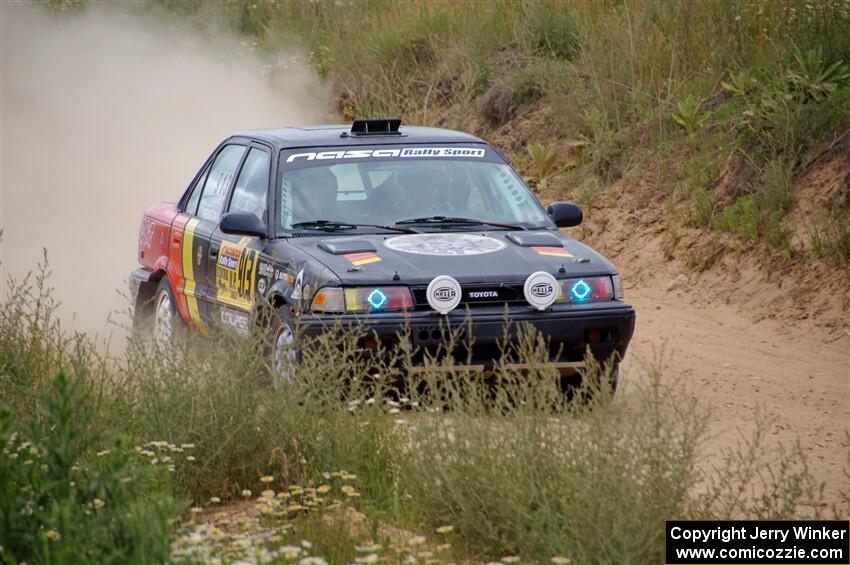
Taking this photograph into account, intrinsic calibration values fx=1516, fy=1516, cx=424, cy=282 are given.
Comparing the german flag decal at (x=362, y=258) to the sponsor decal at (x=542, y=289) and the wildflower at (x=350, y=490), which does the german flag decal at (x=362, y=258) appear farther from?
the wildflower at (x=350, y=490)

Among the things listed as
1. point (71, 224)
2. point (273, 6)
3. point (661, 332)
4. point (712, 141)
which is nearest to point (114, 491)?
point (661, 332)

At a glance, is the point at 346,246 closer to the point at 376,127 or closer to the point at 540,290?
the point at 540,290

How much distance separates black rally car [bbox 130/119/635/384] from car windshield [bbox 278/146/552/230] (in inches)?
0.4

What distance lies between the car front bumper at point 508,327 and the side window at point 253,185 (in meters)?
1.50

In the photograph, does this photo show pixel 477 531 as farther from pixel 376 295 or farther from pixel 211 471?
pixel 376 295

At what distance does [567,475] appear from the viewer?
17.5 ft

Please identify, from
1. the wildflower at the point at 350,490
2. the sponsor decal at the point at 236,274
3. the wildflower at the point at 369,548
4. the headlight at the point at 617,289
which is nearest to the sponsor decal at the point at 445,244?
the headlight at the point at 617,289

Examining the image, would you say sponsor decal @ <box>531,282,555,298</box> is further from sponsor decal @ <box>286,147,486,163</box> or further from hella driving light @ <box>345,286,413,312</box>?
sponsor decal @ <box>286,147,486,163</box>

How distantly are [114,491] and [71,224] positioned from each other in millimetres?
14798

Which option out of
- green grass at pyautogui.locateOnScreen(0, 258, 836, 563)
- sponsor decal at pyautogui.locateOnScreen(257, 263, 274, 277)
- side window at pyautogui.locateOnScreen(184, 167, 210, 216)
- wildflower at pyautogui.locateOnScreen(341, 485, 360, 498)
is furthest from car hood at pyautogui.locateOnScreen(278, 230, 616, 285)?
wildflower at pyautogui.locateOnScreen(341, 485, 360, 498)

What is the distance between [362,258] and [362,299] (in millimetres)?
364

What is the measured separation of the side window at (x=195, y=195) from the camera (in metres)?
10.4

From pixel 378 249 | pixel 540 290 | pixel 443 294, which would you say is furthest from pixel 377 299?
pixel 540 290

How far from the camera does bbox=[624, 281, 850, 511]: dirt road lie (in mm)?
8102
